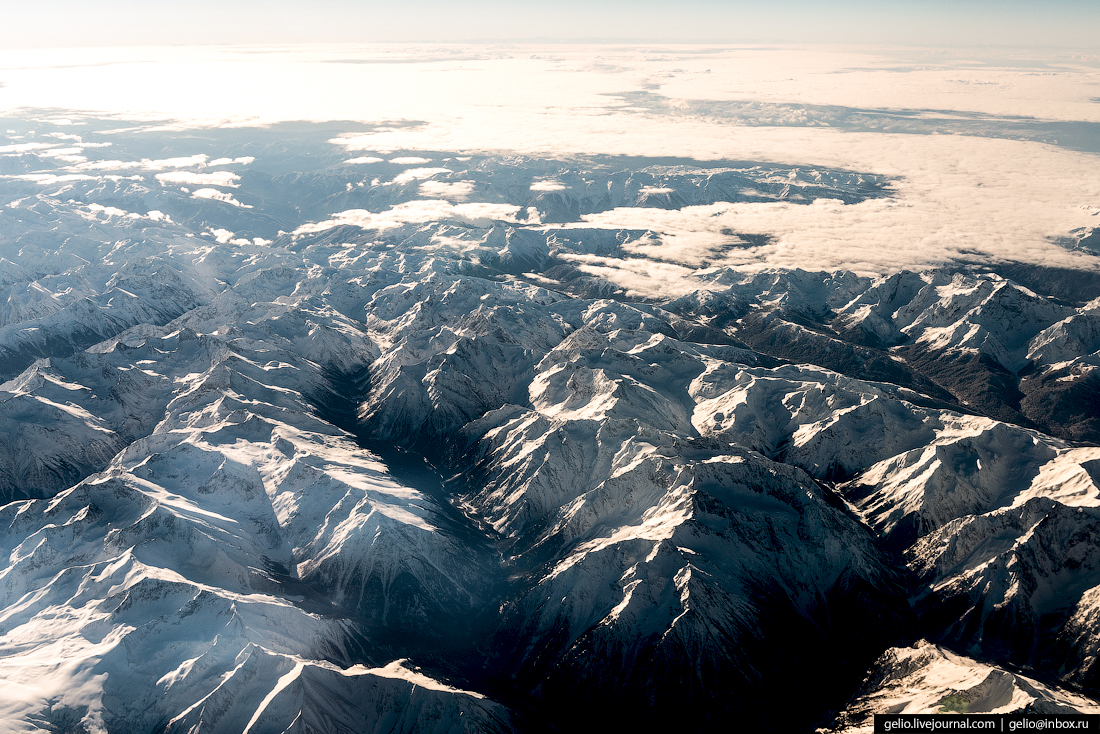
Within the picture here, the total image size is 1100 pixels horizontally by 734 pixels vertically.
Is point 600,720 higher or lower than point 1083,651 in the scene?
lower

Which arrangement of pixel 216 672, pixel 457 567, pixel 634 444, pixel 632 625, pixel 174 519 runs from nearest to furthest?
pixel 216 672, pixel 632 625, pixel 174 519, pixel 457 567, pixel 634 444

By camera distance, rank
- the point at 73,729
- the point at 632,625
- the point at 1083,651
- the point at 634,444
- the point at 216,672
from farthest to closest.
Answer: the point at 634,444 < the point at 632,625 < the point at 1083,651 < the point at 216,672 < the point at 73,729

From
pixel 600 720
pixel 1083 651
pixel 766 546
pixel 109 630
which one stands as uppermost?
pixel 109 630

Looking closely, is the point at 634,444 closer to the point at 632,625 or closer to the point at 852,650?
the point at 632,625

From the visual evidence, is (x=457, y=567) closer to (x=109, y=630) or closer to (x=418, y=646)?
(x=418, y=646)

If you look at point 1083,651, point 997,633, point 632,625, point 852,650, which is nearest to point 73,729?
point 632,625

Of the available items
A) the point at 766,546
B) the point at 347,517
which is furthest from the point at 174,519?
the point at 766,546

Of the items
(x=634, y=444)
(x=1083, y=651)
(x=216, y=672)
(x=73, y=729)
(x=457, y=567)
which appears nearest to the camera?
(x=73, y=729)

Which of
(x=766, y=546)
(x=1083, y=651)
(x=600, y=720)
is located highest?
(x=766, y=546)

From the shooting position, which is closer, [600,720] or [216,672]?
[216,672]
